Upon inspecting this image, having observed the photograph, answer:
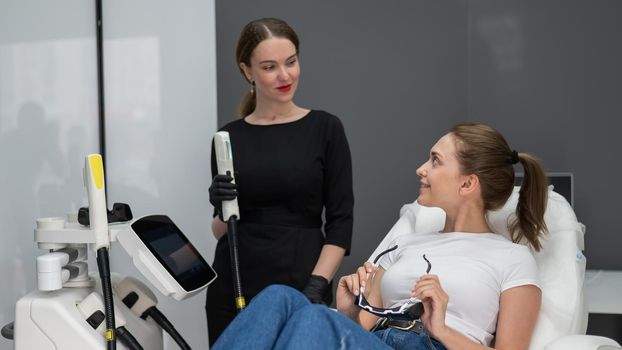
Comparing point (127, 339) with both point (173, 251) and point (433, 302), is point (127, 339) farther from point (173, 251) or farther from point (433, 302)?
point (433, 302)

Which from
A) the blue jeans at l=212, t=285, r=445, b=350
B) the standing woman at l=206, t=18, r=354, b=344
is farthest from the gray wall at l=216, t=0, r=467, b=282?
the blue jeans at l=212, t=285, r=445, b=350

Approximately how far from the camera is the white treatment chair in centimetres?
190

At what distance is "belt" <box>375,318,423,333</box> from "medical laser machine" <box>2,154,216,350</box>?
0.45 m

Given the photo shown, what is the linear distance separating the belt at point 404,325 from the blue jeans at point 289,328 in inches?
10.4

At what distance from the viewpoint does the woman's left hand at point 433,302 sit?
1650mm

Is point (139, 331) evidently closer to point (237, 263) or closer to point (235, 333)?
point (237, 263)

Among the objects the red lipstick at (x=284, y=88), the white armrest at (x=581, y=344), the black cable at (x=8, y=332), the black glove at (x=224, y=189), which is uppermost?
the red lipstick at (x=284, y=88)

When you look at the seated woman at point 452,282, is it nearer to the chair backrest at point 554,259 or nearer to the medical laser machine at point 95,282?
the chair backrest at point 554,259

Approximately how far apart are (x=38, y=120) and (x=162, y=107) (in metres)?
0.44

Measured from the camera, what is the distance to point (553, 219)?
6.97ft

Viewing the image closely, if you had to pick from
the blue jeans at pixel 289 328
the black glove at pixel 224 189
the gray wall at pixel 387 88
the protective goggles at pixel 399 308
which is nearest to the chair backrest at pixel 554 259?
the protective goggles at pixel 399 308

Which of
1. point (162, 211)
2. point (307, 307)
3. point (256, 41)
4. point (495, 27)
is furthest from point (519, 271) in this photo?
point (495, 27)

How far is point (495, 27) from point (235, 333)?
241cm

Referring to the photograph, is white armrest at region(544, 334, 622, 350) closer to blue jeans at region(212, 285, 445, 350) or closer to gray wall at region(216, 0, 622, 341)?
blue jeans at region(212, 285, 445, 350)
